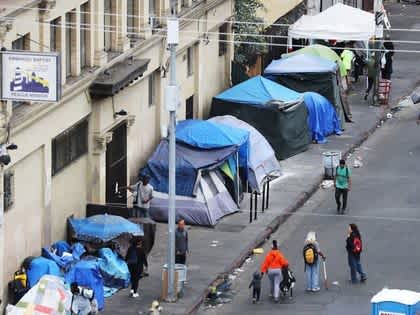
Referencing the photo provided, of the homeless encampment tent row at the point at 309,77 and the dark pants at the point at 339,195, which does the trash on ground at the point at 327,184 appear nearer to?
the dark pants at the point at 339,195

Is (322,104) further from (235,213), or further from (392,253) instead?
(392,253)

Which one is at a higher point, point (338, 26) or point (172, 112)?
point (172, 112)

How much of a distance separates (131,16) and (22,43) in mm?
8214

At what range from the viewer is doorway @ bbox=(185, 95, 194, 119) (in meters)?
44.4

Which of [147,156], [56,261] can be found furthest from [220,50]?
[56,261]

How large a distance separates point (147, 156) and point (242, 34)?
11.1 metres

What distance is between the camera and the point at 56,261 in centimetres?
3139

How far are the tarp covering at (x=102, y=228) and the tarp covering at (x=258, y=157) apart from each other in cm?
754

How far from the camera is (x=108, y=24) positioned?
120ft

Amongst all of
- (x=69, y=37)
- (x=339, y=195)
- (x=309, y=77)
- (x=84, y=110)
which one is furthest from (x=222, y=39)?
(x=69, y=37)

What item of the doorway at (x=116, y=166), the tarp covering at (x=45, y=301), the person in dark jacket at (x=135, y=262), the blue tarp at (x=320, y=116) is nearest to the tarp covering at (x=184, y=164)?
the doorway at (x=116, y=166)

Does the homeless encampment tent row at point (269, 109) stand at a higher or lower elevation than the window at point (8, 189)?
lower

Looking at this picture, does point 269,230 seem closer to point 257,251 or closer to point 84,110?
point 257,251

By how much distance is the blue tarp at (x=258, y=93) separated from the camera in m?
44.5
